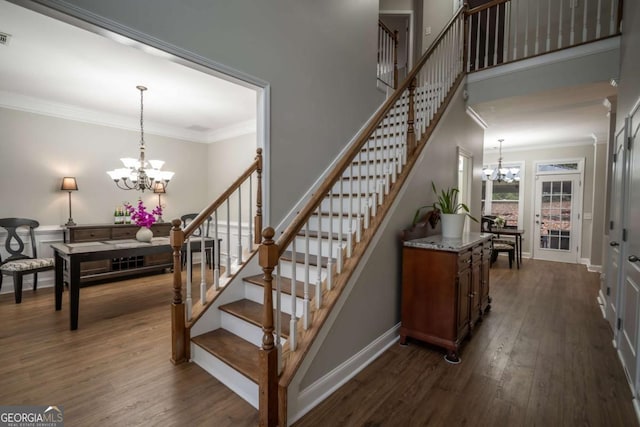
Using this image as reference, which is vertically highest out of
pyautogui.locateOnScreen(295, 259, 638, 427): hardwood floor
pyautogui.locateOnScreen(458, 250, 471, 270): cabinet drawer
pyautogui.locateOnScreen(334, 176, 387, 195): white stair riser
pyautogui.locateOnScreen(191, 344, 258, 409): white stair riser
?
pyautogui.locateOnScreen(334, 176, 387, 195): white stair riser

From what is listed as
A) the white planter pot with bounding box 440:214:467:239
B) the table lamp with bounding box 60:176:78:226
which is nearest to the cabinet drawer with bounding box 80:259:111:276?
the table lamp with bounding box 60:176:78:226

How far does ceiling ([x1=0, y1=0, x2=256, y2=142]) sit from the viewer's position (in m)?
2.69

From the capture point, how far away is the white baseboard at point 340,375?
1.75 meters

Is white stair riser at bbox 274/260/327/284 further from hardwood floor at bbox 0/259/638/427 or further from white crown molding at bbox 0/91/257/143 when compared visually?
white crown molding at bbox 0/91/257/143

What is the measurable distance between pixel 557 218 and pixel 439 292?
249 inches

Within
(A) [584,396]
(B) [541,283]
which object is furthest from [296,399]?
(B) [541,283]

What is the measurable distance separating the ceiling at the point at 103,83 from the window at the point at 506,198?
621 cm

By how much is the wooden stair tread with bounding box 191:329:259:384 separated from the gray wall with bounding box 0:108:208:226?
4.03 metres

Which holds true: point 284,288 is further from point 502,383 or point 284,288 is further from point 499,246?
point 499,246

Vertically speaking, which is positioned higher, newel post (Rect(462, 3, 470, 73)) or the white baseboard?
newel post (Rect(462, 3, 470, 73))

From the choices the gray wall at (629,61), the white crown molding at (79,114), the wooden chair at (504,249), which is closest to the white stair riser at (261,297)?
the gray wall at (629,61)

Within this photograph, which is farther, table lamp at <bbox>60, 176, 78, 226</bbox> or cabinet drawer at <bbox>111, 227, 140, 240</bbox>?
cabinet drawer at <bbox>111, 227, 140, 240</bbox>

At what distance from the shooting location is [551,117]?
186 inches

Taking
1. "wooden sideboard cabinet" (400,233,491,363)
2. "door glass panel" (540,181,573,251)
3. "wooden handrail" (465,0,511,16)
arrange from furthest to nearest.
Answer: "door glass panel" (540,181,573,251)
"wooden handrail" (465,0,511,16)
"wooden sideboard cabinet" (400,233,491,363)
